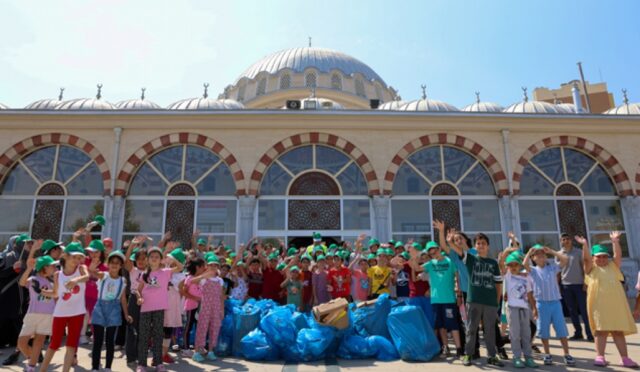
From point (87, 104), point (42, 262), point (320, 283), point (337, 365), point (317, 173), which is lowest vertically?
point (337, 365)

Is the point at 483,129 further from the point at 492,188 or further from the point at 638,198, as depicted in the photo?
the point at 638,198

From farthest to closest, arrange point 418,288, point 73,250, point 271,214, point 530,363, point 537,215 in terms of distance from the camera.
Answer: point 537,215, point 271,214, point 418,288, point 530,363, point 73,250

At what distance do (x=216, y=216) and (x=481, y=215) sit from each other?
7.44 metres

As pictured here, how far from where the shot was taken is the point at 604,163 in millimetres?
11938

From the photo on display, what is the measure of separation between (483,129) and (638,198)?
4704 mm

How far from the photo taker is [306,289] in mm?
6879

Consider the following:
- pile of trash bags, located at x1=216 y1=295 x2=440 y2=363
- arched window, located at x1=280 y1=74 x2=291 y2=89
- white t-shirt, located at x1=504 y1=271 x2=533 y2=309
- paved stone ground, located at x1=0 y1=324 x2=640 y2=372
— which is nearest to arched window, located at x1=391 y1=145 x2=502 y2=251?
pile of trash bags, located at x1=216 y1=295 x2=440 y2=363

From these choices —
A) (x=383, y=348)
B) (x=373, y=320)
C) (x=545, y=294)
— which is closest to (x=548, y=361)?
(x=545, y=294)

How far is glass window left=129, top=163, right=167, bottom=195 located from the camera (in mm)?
11438

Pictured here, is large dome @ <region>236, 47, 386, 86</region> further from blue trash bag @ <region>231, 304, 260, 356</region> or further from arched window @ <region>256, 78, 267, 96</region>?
blue trash bag @ <region>231, 304, 260, 356</region>

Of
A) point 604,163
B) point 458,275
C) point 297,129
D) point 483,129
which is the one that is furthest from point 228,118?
point 604,163

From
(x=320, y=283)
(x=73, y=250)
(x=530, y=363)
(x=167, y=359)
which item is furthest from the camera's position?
(x=320, y=283)

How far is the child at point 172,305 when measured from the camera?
4957 millimetres

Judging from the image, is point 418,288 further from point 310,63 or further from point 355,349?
point 310,63
